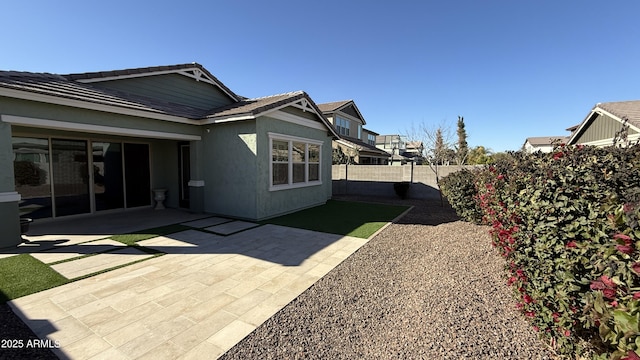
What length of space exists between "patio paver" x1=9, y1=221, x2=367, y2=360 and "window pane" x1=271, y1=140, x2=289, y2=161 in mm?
4023

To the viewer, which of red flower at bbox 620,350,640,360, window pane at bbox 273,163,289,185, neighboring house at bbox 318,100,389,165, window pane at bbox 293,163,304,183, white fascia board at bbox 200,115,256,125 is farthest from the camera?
neighboring house at bbox 318,100,389,165

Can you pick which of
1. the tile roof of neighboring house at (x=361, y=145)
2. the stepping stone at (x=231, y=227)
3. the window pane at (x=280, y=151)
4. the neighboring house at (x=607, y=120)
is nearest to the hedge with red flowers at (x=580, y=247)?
the stepping stone at (x=231, y=227)

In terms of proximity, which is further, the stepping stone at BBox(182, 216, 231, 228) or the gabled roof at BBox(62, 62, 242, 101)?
the gabled roof at BBox(62, 62, 242, 101)

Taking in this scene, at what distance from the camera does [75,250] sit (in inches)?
223

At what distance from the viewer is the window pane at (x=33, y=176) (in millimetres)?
7828

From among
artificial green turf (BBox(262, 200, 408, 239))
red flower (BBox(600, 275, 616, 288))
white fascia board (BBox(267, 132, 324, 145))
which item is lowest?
artificial green turf (BBox(262, 200, 408, 239))

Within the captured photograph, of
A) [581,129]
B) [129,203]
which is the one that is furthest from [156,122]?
[581,129]

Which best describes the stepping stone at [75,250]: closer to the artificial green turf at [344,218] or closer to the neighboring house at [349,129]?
the artificial green turf at [344,218]

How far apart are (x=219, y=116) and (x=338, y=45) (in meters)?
8.66

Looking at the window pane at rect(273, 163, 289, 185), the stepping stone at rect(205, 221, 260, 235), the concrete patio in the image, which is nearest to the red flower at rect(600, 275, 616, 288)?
the concrete patio

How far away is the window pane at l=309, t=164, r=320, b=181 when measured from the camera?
37.4 feet

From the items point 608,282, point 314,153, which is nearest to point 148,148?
point 314,153

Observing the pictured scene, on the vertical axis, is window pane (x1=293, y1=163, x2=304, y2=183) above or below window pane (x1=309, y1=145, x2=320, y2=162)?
below

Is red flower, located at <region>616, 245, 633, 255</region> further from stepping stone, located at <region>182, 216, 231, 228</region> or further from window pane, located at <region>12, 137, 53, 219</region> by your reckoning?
window pane, located at <region>12, 137, 53, 219</region>
